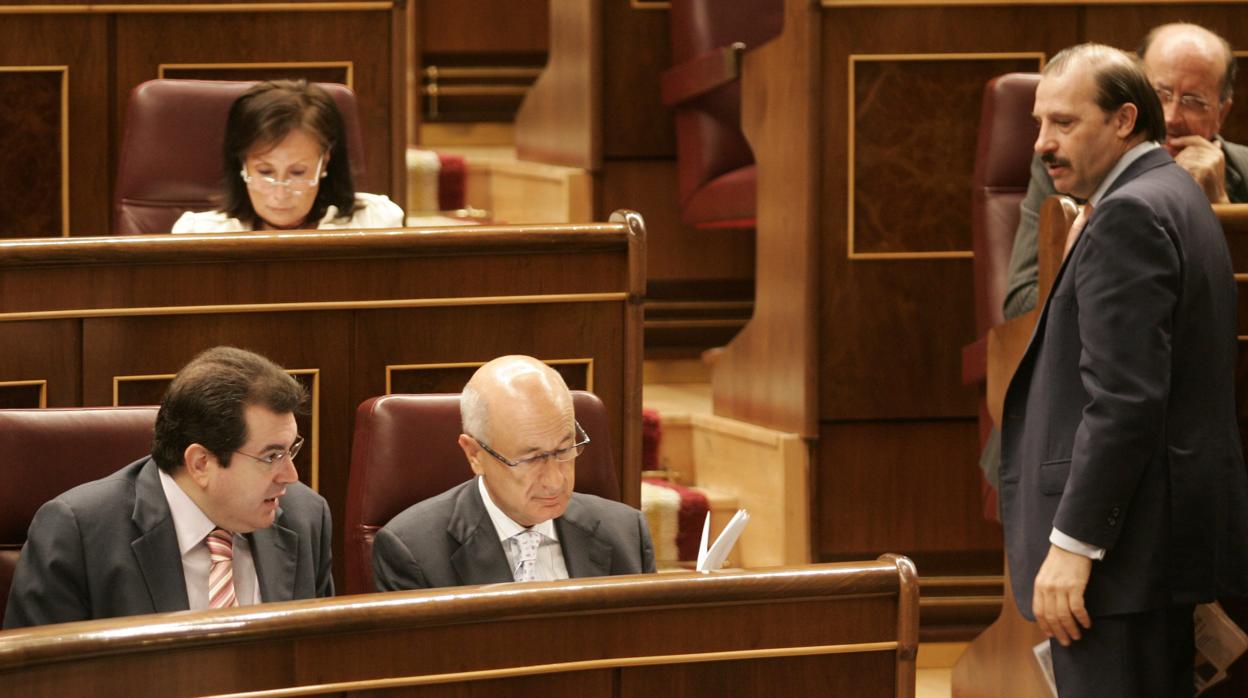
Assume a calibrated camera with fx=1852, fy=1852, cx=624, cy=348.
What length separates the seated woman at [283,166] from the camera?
2.41 meters

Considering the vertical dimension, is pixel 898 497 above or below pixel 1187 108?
below

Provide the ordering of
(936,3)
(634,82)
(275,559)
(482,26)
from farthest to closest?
(482,26) < (634,82) < (936,3) < (275,559)

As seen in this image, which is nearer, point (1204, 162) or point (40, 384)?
point (40, 384)

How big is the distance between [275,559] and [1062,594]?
76 cm

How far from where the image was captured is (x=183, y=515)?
65.9 inches

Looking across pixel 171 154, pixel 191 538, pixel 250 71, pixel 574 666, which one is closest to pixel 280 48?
pixel 250 71

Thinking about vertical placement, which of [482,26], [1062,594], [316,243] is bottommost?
[1062,594]

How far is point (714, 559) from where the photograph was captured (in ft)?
5.31

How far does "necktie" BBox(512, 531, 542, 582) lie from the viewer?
1.81 m

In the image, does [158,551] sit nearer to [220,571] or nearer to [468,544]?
[220,571]

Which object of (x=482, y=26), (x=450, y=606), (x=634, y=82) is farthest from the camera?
(x=482, y=26)

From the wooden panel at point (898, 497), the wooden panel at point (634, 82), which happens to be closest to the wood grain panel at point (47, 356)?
the wooden panel at point (898, 497)

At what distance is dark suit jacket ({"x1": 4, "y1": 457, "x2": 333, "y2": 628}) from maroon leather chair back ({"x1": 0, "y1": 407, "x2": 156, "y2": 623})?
6 cm

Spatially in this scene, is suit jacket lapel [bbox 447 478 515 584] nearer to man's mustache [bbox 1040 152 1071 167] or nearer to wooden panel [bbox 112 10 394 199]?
man's mustache [bbox 1040 152 1071 167]
